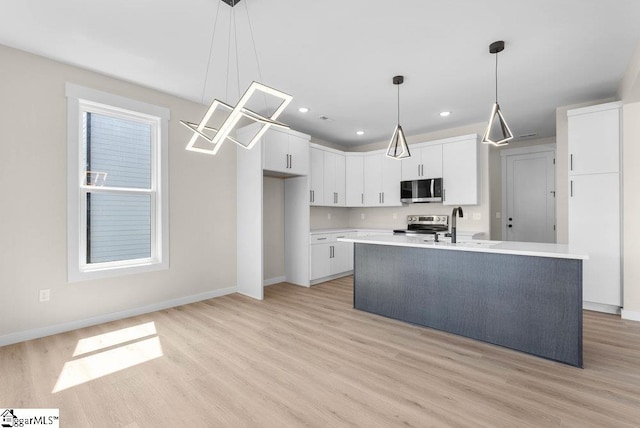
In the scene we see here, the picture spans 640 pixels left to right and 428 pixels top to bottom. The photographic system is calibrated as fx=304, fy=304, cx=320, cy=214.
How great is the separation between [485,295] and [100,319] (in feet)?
12.9

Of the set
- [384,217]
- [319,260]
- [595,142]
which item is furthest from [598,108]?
[319,260]

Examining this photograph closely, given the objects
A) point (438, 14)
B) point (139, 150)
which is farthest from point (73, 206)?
point (438, 14)

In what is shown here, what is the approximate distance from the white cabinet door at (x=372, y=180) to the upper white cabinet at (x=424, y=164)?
48 cm

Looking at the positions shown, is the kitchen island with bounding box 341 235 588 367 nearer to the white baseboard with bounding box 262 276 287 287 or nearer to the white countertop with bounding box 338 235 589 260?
the white countertop with bounding box 338 235 589 260

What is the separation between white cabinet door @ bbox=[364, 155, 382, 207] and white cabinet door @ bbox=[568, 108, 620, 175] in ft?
9.30

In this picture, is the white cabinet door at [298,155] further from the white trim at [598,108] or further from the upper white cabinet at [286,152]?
the white trim at [598,108]

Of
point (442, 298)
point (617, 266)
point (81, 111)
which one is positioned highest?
point (81, 111)

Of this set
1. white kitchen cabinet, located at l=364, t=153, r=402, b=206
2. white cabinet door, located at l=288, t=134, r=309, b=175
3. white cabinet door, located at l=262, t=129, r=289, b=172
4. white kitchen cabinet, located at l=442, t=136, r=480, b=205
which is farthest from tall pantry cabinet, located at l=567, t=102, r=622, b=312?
white cabinet door, located at l=262, t=129, r=289, b=172

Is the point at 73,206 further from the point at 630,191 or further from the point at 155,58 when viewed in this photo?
the point at 630,191

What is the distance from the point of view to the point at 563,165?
4273mm

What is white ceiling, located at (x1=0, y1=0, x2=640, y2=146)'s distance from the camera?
2.27 meters

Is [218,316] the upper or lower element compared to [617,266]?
lower

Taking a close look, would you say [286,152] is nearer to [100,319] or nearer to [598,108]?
[100,319]

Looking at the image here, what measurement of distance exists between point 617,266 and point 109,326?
5712 mm
